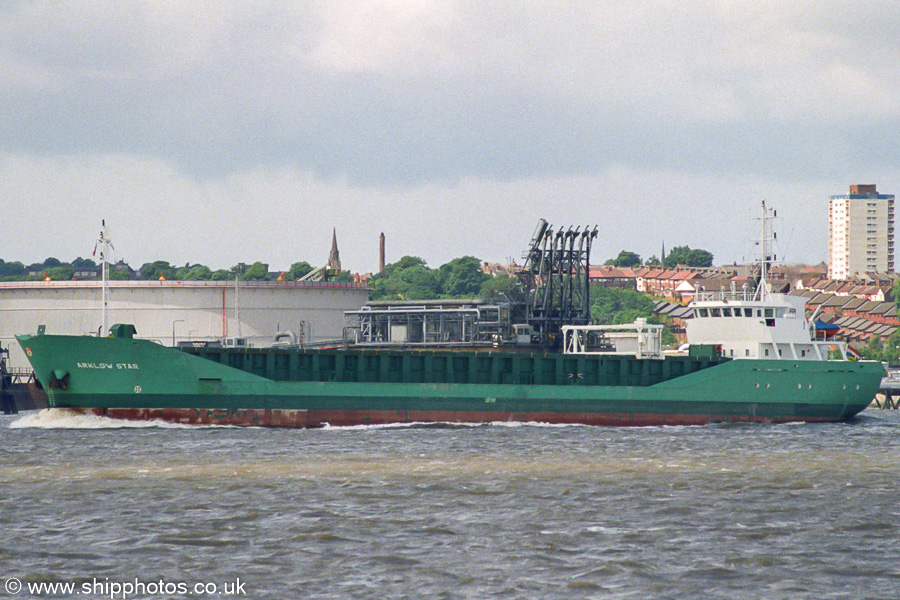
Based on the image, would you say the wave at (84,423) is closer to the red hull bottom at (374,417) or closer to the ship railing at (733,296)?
the red hull bottom at (374,417)

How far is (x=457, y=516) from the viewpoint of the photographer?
1145 inches

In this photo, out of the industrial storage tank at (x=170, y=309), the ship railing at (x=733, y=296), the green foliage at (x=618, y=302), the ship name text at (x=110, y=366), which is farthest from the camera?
the green foliage at (x=618, y=302)

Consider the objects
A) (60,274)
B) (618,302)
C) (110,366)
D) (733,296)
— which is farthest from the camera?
(618,302)

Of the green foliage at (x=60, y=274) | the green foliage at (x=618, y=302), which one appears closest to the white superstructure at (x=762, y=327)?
the green foliage at (x=618, y=302)

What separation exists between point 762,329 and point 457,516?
3549 centimetres

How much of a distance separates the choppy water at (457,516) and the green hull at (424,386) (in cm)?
671

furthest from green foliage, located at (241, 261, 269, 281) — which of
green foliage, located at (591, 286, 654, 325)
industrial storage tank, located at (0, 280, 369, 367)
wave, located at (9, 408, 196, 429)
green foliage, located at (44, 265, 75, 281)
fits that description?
wave, located at (9, 408, 196, 429)

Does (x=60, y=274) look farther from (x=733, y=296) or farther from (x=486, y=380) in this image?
(x=733, y=296)

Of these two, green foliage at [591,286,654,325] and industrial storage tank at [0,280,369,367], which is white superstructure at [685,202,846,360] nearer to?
industrial storage tank at [0,280,369,367]

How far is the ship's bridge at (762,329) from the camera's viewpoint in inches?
2339

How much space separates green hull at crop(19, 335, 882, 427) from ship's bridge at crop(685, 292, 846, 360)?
237 cm

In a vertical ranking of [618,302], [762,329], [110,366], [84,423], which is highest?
[618,302]

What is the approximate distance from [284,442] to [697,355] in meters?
25.6

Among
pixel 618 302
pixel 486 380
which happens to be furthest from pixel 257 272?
pixel 486 380
